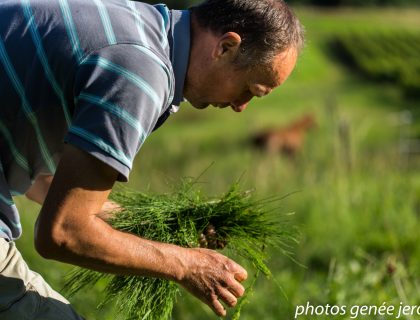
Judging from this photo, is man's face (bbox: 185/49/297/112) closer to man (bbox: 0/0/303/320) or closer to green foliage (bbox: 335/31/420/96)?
man (bbox: 0/0/303/320)

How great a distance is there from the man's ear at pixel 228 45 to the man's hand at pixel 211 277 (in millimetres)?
619

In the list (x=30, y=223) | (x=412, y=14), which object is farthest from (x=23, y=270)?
(x=412, y=14)

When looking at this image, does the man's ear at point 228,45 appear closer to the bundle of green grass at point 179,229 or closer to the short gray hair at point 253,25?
the short gray hair at point 253,25

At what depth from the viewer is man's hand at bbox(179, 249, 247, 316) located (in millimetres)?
2621

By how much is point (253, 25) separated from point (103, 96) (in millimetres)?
564

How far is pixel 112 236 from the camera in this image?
2461 millimetres

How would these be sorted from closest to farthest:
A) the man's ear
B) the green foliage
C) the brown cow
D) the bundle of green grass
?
the man's ear < the bundle of green grass < the brown cow < the green foliage

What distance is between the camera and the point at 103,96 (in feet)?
7.66

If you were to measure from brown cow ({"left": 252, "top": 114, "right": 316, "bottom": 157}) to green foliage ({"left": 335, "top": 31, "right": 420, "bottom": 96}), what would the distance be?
1765 centimetres

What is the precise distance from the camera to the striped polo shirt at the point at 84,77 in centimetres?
234

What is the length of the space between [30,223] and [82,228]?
4.91 meters

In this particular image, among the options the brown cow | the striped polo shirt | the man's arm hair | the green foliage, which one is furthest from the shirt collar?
the green foliage

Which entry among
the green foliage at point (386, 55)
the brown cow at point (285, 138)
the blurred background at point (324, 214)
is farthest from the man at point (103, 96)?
the green foliage at point (386, 55)

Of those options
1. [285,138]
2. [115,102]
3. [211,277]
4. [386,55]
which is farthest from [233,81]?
[386,55]
